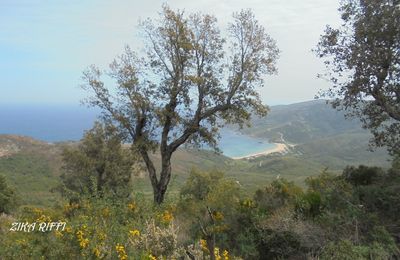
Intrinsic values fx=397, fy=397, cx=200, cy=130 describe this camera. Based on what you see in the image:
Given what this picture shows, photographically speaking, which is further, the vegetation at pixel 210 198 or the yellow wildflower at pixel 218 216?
the yellow wildflower at pixel 218 216

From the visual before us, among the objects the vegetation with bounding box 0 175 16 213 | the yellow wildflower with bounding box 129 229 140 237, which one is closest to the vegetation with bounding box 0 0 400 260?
the yellow wildflower with bounding box 129 229 140 237

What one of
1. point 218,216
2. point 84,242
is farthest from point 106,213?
point 218,216

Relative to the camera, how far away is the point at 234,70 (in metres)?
17.5

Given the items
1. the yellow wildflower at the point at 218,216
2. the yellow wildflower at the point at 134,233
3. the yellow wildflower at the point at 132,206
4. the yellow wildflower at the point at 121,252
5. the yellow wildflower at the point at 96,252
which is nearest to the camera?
the yellow wildflower at the point at 121,252

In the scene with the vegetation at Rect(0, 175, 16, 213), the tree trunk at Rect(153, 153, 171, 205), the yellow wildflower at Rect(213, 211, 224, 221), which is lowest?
the vegetation at Rect(0, 175, 16, 213)

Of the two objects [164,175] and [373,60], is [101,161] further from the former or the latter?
[373,60]

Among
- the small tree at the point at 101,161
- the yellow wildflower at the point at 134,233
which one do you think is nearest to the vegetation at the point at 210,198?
the yellow wildflower at the point at 134,233

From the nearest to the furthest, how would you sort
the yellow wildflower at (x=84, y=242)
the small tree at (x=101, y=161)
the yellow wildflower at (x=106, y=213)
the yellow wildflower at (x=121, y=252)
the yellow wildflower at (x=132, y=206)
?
the yellow wildflower at (x=121, y=252) → the yellow wildflower at (x=84, y=242) → the yellow wildflower at (x=106, y=213) → the yellow wildflower at (x=132, y=206) → the small tree at (x=101, y=161)

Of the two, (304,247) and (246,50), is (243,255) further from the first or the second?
(246,50)

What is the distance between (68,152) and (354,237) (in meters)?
32.2

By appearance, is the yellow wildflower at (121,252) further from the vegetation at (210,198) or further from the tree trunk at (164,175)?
the tree trunk at (164,175)

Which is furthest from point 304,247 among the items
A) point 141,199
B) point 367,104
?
point 367,104

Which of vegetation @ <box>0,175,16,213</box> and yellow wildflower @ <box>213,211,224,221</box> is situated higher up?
yellow wildflower @ <box>213,211,224,221</box>

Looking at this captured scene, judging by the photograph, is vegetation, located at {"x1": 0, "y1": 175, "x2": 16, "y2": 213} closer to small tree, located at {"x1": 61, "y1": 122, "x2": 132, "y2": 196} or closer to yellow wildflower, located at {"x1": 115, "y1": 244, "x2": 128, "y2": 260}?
small tree, located at {"x1": 61, "y1": 122, "x2": 132, "y2": 196}
